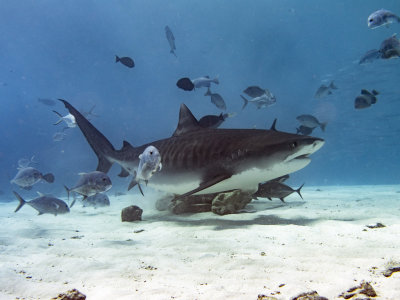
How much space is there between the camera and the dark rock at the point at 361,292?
5.56 ft

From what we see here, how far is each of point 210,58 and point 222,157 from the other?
46.7 meters

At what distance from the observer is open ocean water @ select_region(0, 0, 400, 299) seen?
115 feet

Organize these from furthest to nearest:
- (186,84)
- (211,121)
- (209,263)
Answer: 1. (186,84)
2. (211,121)
3. (209,263)

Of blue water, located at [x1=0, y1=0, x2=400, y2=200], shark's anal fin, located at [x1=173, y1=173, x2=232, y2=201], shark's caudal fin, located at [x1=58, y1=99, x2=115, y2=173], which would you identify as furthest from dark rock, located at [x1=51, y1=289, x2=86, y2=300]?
blue water, located at [x1=0, y1=0, x2=400, y2=200]

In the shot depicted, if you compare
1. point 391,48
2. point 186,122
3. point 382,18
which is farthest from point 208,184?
point 382,18

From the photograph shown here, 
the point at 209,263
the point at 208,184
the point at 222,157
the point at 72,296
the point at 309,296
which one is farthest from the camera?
the point at 222,157

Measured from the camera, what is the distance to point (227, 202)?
5.73m

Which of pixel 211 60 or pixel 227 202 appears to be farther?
pixel 211 60

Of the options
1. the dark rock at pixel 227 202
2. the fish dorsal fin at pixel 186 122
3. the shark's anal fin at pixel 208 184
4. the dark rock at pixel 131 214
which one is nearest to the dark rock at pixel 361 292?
the shark's anal fin at pixel 208 184

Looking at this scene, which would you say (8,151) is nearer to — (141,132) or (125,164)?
(141,132)

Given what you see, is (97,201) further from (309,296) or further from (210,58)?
(210,58)

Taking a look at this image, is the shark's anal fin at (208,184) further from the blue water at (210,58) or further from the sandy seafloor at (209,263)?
the blue water at (210,58)

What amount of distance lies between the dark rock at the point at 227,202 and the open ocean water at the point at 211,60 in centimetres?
1959

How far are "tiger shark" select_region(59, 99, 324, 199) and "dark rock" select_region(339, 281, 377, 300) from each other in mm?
2198
